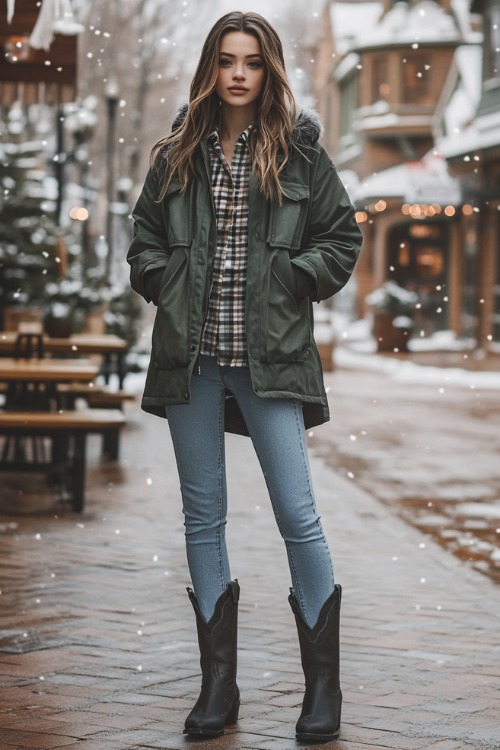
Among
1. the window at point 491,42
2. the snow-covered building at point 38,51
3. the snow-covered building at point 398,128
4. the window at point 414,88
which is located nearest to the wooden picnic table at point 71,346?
the snow-covered building at point 38,51

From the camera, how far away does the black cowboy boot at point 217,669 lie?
11.7 feet

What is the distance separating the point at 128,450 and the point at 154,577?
4.96m

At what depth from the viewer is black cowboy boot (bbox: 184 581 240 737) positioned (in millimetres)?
3561

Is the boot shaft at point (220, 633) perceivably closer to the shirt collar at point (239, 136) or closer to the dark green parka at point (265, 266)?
the dark green parka at point (265, 266)

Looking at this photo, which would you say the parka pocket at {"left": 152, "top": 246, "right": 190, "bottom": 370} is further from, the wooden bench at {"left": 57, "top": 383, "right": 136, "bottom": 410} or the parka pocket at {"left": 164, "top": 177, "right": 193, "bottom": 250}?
the wooden bench at {"left": 57, "top": 383, "right": 136, "bottom": 410}

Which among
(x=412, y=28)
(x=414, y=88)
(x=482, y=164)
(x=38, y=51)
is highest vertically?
(x=412, y=28)

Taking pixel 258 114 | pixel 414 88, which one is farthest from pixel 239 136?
pixel 414 88

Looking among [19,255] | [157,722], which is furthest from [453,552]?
[19,255]

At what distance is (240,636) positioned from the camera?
481 cm

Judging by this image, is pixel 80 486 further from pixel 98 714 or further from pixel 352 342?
pixel 352 342

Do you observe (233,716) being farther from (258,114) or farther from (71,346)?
(71,346)

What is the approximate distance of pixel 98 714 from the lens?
12.3 feet

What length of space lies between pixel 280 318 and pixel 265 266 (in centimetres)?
13

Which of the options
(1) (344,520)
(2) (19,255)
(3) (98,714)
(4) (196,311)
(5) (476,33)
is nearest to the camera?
(4) (196,311)
